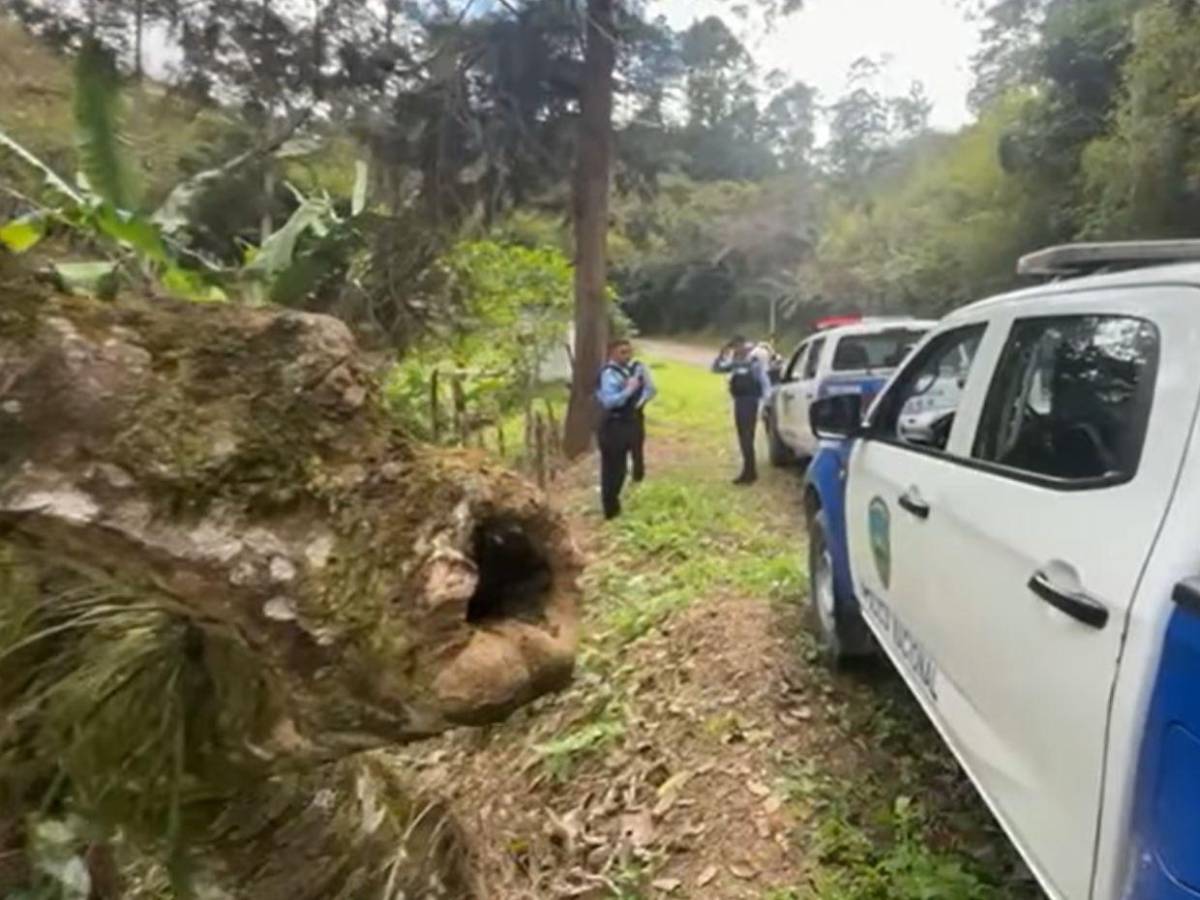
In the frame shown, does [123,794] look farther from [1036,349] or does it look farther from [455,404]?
[455,404]

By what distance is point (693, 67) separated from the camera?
42.8 feet

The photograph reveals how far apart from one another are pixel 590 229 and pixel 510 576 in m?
10.6

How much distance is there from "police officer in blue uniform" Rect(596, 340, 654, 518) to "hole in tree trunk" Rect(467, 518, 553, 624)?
611cm

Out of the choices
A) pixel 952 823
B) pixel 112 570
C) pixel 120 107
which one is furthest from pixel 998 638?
pixel 120 107

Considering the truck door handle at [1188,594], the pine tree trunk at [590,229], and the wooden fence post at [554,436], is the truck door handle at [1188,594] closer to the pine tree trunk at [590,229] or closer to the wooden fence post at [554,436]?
the wooden fence post at [554,436]

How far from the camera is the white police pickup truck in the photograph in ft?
5.74

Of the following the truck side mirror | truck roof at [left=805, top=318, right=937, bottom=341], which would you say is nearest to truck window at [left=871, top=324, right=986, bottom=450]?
the truck side mirror

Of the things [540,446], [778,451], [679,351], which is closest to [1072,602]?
[540,446]

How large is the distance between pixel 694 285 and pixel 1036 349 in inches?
1662

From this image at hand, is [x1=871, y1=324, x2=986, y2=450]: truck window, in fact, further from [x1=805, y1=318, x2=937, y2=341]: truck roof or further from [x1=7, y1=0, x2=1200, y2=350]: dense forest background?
[x1=805, y1=318, x2=937, y2=341]: truck roof

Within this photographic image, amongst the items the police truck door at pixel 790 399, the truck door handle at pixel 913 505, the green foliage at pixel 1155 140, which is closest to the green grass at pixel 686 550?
the police truck door at pixel 790 399

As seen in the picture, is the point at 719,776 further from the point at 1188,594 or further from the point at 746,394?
the point at 746,394

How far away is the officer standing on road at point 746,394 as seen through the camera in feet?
33.9

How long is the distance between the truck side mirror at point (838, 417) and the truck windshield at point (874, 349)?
17.0 feet
